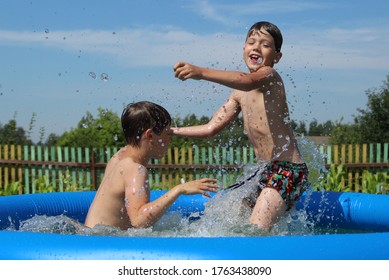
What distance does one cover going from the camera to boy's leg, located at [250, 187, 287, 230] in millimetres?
3486

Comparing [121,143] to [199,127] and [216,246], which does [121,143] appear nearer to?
[199,127]

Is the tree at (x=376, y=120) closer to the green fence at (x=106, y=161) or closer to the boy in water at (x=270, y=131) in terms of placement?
the green fence at (x=106, y=161)

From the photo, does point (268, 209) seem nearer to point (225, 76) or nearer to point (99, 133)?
point (225, 76)

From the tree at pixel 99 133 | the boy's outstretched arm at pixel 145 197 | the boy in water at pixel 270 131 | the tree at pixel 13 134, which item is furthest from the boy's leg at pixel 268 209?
the tree at pixel 13 134

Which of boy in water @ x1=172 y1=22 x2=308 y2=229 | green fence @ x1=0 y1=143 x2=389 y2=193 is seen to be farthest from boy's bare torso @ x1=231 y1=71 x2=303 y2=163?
green fence @ x1=0 y1=143 x2=389 y2=193

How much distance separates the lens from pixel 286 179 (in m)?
3.61

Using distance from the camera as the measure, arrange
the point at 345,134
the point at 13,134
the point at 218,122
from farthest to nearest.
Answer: the point at 345,134, the point at 13,134, the point at 218,122

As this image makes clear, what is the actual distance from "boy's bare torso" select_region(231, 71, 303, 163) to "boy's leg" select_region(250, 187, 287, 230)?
265mm

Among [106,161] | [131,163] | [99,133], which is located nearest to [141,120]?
[131,163]

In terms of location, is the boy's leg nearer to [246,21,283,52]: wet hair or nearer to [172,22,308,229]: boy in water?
[172,22,308,229]: boy in water

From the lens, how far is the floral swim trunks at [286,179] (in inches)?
142

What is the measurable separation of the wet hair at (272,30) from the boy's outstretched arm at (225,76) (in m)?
0.28

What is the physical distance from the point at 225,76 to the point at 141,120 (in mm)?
567
